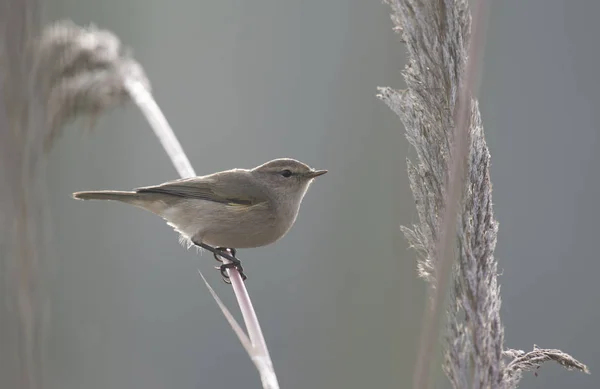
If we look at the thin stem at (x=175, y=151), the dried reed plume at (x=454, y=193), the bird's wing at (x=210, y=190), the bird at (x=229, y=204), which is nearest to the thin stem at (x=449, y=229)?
the dried reed plume at (x=454, y=193)

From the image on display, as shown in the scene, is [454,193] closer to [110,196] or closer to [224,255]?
[224,255]

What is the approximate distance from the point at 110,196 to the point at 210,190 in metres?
0.41

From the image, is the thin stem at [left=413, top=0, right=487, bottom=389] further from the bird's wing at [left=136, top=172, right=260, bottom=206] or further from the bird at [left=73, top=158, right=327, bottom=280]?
the bird's wing at [left=136, top=172, right=260, bottom=206]

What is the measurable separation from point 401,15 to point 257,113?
737 cm

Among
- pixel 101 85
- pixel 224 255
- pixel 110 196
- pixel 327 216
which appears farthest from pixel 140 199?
pixel 327 216

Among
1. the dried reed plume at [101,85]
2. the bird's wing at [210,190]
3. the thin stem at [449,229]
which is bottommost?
the thin stem at [449,229]

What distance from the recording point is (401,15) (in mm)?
1432

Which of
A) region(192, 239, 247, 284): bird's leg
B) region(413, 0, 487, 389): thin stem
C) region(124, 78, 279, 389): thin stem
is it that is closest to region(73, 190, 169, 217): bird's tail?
region(192, 239, 247, 284): bird's leg

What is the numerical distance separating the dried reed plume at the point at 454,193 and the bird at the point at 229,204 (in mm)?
1387

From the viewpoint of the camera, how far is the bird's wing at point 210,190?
9.27 ft

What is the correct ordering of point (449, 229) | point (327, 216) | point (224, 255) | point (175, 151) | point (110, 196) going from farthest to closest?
1. point (327, 216)
2. point (110, 196)
3. point (224, 255)
4. point (175, 151)
5. point (449, 229)

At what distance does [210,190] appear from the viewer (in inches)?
114

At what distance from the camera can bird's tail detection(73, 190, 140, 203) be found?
258cm

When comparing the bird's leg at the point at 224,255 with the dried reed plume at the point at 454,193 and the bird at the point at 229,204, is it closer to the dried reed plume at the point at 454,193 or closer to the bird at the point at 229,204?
the bird at the point at 229,204
